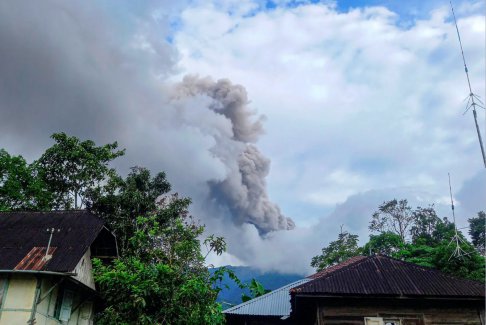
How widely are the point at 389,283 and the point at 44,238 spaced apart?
13238 millimetres

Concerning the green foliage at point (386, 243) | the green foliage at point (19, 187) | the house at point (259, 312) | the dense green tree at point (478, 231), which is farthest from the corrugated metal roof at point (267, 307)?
the dense green tree at point (478, 231)

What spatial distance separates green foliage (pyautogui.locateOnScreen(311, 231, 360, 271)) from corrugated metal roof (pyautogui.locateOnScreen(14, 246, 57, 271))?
1237 inches

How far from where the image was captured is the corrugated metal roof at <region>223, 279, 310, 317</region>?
18.5 meters

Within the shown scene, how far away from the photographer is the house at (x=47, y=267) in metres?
13.5

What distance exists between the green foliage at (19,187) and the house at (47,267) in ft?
23.4

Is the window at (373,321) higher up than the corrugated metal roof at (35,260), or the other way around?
the corrugated metal roof at (35,260)

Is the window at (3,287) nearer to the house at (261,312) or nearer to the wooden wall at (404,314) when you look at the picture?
the house at (261,312)

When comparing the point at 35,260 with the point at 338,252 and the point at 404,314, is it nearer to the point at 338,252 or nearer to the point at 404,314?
the point at 404,314

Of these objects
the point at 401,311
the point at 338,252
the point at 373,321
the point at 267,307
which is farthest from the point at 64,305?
the point at 338,252

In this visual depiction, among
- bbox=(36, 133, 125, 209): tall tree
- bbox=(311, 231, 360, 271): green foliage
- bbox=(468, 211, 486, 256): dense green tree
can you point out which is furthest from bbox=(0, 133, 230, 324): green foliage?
bbox=(468, 211, 486, 256): dense green tree

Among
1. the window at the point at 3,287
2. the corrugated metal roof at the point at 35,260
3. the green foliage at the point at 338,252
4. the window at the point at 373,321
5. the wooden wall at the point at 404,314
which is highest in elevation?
the green foliage at the point at 338,252

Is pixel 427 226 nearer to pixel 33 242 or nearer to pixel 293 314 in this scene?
pixel 293 314

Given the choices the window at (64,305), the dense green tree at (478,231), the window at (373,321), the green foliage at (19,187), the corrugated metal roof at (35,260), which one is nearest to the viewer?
the window at (373,321)

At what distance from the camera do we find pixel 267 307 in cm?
1923
